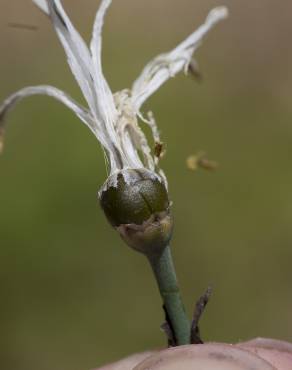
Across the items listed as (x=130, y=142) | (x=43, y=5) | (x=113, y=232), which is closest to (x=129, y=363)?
(x=130, y=142)

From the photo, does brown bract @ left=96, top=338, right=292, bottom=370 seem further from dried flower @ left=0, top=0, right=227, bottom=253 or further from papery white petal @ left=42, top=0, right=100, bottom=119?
papery white petal @ left=42, top=0, right=100, bottom=119

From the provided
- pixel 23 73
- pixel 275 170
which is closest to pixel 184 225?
pixel 275 170

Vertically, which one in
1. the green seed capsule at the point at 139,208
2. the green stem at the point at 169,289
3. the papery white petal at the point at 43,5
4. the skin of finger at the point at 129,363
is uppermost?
the papery white petal at the point at 43,5

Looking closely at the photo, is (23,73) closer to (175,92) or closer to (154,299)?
(175,92)

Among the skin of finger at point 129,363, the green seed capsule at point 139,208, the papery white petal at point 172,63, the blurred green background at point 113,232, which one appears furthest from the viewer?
the blurred green background at point 113,232

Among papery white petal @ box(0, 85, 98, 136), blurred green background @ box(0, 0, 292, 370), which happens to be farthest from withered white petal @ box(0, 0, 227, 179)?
blurred green background @ box(0, 0, 292, 370)

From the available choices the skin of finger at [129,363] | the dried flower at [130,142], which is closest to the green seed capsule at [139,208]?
the dried flower at [130,142]

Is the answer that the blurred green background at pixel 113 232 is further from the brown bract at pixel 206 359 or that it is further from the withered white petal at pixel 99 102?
the withered white petal at pixel 99 102
